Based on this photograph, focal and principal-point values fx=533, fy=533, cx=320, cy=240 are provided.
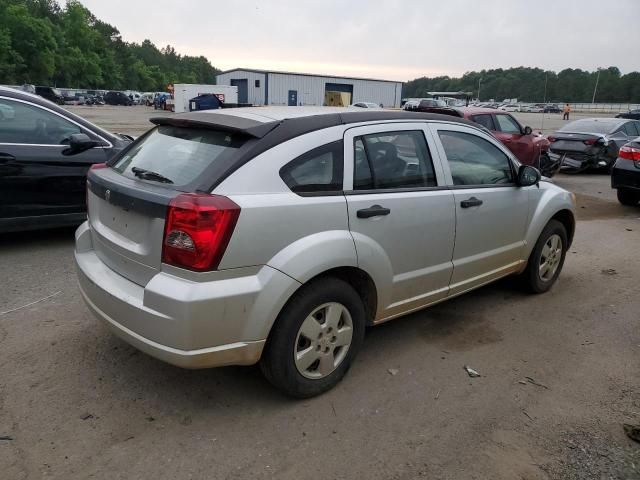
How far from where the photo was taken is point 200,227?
8.38 feet

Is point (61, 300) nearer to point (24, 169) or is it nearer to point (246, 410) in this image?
point (24, 169)

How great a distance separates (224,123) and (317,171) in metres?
0.59

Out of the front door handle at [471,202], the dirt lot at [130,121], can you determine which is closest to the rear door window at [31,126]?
the front door handle at [471,202]

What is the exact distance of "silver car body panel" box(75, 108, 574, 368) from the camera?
2.62 meters

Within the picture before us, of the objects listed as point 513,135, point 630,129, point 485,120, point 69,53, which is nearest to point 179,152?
point 485,120

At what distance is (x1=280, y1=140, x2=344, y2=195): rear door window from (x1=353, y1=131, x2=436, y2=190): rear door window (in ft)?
0.47

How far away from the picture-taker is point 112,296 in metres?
2.89

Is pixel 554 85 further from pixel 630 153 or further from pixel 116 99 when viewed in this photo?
pixel 630 153

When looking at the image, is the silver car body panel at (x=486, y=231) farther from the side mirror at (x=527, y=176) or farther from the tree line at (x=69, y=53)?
the tree line at (x=69, y=53)

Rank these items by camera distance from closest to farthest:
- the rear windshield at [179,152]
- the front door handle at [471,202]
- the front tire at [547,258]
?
the rear windshield at [179,152] → the front door handle at [471,202] → the front tire at [547,258]

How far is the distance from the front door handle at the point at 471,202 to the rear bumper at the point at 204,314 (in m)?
1.59

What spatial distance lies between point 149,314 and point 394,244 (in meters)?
1.52

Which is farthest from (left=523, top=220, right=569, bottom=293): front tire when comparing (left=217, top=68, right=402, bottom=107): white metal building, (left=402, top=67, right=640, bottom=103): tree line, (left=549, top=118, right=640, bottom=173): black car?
(left=402, top=67, right=640, bottom=103): tree line

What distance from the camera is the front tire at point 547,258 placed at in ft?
15.5
